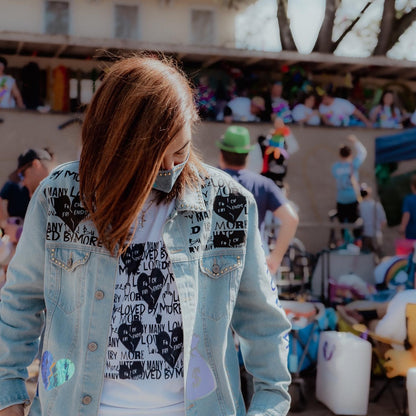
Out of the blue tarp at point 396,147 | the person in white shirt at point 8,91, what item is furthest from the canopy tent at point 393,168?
the person in white shirt at point 8,91

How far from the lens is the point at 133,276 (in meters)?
1.48

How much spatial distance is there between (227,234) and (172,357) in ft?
1.06

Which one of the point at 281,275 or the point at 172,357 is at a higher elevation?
the point at 172,357

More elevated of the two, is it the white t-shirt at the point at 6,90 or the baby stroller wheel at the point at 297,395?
the white t-shirt at the point at 6,90

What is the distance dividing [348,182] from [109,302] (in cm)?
864

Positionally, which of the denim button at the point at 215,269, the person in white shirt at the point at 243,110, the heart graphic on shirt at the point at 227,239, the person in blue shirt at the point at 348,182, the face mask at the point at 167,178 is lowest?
the person in blue shirt at the point at 348,182

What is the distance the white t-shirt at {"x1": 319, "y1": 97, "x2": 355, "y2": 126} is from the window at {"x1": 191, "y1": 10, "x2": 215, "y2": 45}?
914cm

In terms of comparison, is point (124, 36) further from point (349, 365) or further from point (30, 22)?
point (349, 365)

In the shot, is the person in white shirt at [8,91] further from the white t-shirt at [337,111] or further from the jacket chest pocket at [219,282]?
the jacket chest pocket at [219,282]

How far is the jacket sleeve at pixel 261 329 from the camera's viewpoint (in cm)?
159

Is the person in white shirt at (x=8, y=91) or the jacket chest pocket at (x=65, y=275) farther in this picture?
the person in white shirt at (x=8, y=91)

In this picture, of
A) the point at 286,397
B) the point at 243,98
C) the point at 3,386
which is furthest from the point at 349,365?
the point at 243,98

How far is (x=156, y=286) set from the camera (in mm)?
1484

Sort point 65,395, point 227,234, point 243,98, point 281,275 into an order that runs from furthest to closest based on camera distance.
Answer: point 243,98
point 281,275
point 227,234
point 65,395
